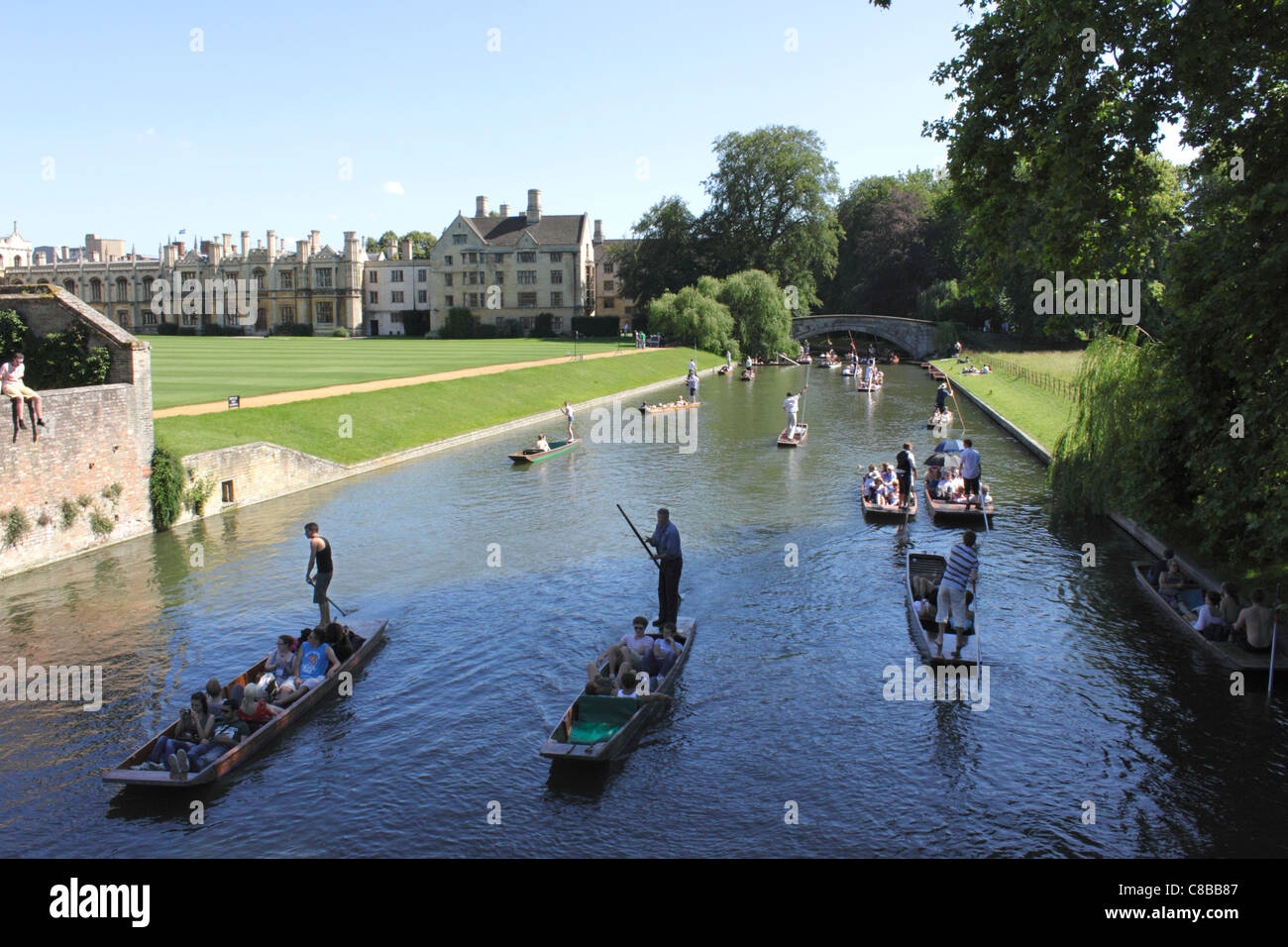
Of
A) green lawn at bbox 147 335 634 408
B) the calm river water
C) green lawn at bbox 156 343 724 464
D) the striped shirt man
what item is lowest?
the calm river water

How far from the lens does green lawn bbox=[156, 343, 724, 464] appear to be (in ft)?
102

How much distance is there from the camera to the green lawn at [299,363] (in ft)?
139

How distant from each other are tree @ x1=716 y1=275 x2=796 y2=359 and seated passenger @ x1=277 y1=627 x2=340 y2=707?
68.0m

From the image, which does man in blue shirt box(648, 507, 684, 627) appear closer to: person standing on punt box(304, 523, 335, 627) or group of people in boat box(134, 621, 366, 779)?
group of people in boat box(134, 621, 366, 779)

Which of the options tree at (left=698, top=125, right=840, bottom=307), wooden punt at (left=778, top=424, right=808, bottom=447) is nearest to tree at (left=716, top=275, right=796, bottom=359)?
tree at (left=698, top=125, right=840, bottom=307)

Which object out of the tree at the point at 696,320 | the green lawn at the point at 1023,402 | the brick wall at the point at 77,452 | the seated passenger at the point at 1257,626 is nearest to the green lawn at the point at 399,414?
Answer: the brick wall at the point at 77,452

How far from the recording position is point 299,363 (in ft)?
197

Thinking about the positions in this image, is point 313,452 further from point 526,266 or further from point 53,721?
point 526,266

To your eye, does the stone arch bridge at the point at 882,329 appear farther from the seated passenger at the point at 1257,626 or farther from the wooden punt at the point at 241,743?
the wooden punt at the point at 241,743

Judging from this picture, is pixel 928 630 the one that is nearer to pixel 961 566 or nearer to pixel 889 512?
pixel 961 566

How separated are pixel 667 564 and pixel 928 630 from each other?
445 centimetres

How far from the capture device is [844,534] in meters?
24.9

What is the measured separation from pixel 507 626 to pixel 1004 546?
12.0m

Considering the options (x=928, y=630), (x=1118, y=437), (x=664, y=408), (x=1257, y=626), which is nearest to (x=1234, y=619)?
(x=1257, y=626)
